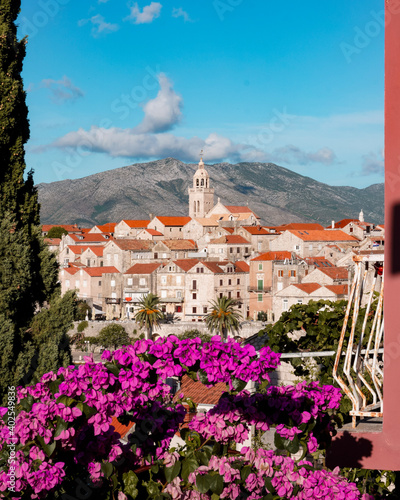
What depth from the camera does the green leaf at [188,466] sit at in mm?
4457

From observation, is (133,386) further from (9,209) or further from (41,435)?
(9,209)

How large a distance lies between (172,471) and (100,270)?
266 ft

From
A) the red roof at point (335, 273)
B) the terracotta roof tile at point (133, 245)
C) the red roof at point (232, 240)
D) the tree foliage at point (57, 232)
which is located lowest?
the red roof at point (335, 273)

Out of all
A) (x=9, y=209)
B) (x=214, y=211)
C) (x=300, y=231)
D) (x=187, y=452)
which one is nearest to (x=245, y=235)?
(x=300, y=231)

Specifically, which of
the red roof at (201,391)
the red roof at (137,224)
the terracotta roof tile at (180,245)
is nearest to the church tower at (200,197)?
the red roof at (137,224)

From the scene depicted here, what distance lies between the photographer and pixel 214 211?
410 feet

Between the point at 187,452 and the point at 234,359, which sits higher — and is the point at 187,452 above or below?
below

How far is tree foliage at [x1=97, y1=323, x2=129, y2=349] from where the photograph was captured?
6397cm

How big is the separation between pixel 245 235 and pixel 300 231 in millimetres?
8551

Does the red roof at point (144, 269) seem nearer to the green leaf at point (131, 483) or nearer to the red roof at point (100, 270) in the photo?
the red roof at point (100, 270)

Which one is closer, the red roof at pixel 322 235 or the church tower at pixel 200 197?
the red roof at pixel 322 235

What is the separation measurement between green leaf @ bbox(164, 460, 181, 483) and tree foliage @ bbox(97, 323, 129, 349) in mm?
59848

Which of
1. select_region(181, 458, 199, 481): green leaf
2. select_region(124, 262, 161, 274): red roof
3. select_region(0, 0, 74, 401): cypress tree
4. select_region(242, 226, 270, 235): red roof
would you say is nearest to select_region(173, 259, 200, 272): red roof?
select_region(124, 262, 161, 274): red roof

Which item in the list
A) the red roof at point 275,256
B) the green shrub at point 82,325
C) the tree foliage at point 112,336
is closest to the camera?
the tree foliage at point 112,336
